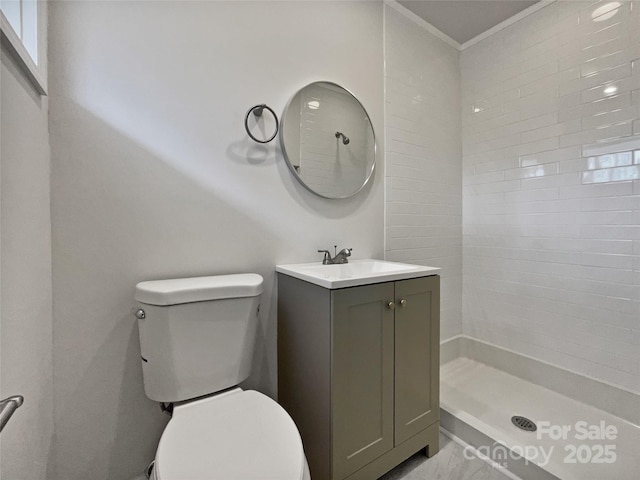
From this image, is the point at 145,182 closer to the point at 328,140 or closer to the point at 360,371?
the point at 328,140

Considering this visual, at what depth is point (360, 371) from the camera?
1074 millimetres

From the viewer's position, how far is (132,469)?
3.62ft

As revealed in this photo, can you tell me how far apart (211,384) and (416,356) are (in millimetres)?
851

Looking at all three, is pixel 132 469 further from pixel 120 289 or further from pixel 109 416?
pixel 120 289

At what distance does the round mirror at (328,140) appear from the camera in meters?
1.43

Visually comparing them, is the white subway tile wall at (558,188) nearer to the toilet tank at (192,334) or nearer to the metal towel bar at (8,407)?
the toilet tank at (192,334)

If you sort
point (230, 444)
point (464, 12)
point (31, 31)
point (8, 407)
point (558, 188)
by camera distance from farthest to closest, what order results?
point (464, 12) → point (558, 188) → point (31, 31) → point (230, 444) → point (8, 407)

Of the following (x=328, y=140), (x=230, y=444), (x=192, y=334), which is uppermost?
(x=328, y=140)

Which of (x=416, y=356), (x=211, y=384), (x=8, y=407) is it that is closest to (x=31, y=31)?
(x=8, y=407)

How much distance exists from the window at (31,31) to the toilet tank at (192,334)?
695 mm

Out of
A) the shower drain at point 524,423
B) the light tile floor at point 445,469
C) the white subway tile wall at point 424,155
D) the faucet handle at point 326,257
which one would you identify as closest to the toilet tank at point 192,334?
the faucet handle at point 326,257

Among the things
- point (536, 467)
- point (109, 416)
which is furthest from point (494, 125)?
point (109, 416)

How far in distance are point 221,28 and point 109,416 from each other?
1.66m

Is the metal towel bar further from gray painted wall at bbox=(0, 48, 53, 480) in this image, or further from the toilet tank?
the toilet tank
